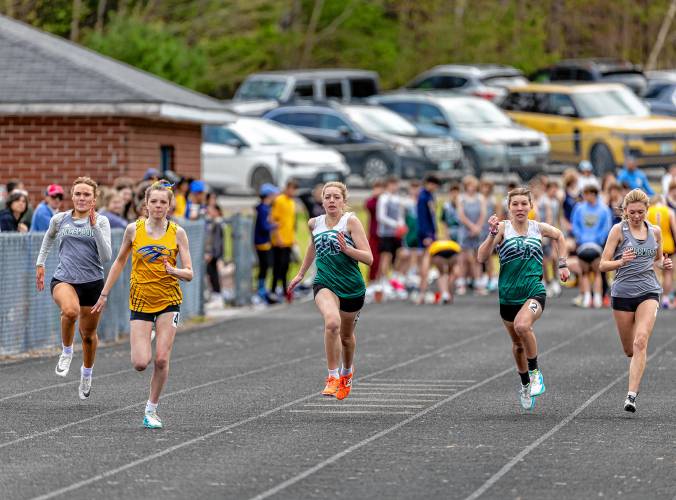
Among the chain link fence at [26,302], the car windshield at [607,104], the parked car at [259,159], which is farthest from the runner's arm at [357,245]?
the car windshield at [607,104]

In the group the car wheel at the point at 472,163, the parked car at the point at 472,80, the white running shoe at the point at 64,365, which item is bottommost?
the white running shoe at the point at 64,365

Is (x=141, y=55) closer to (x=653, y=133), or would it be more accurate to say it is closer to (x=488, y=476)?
(x=653, y=133)

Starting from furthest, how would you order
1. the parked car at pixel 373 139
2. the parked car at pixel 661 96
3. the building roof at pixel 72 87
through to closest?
the parked car at pixel 661 96 → the parked car at pixel 373 139 → the building roof at pixel 72 87

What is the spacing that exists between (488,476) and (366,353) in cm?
861

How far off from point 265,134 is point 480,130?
5.46 meters

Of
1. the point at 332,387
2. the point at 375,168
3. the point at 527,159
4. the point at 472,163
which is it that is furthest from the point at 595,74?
the point at 332,387

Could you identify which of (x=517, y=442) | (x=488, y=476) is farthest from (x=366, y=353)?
(x=488, y=476)

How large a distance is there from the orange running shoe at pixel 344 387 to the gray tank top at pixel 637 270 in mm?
2305

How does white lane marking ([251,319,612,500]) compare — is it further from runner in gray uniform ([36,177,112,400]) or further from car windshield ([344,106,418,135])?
car windshield ([344,106,418,135])

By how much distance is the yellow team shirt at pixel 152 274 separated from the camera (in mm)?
12461

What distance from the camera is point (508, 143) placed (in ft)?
124

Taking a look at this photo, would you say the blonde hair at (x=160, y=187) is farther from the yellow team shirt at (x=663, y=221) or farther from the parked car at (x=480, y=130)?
the parked car at (x=480, y=130)

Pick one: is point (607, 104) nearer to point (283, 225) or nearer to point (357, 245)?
point (283, 225)

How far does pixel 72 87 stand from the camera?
2559 cm
